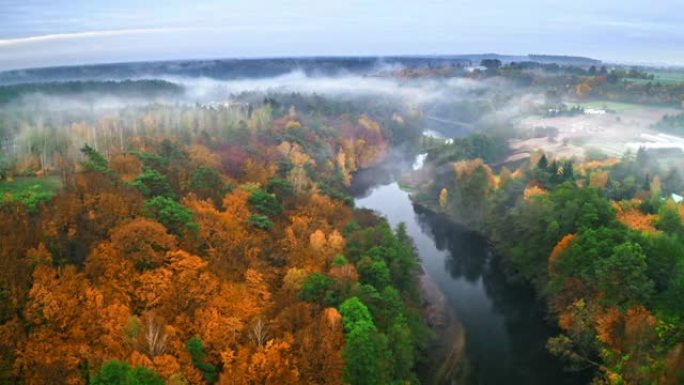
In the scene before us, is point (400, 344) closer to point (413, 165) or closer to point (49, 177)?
point (49, 177)

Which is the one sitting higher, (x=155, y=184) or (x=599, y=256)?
(x=155, y=184)

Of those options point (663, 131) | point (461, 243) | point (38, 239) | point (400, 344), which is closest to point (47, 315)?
point (38, 239)

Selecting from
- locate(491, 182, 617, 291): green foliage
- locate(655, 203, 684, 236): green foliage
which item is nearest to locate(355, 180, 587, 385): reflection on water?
locate(491, 182, 617, 291): green foliage

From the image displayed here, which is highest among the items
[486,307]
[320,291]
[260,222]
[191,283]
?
[260,222]

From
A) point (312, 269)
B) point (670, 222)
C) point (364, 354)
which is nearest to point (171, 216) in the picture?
point (312, 269)

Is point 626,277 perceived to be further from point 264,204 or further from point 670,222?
point 264,204

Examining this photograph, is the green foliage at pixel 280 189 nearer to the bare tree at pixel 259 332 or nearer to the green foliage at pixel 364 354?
the green foliage at pixel 364 354

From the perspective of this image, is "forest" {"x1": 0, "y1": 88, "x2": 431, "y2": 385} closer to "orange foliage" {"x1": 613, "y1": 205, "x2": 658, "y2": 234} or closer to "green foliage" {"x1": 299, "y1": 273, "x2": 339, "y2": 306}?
"green foliage" {"x1": 299, "y1": 273, "x2": 339, "y2": 306}
